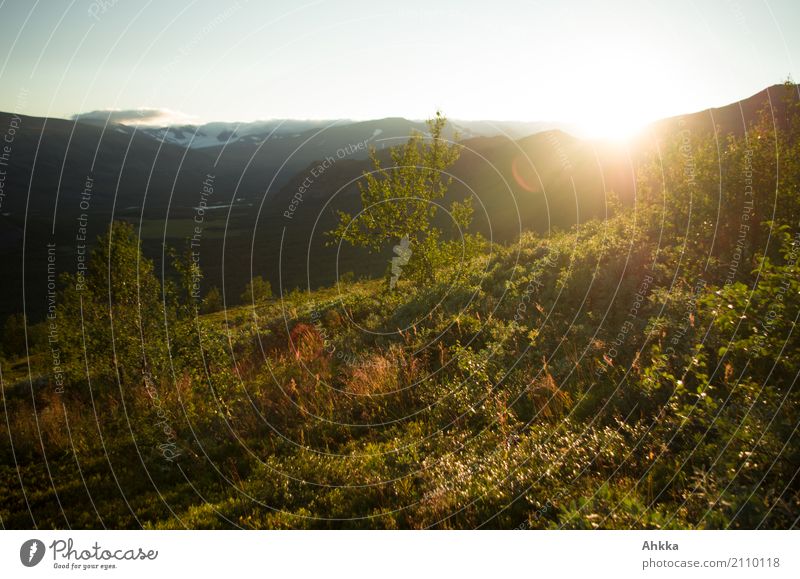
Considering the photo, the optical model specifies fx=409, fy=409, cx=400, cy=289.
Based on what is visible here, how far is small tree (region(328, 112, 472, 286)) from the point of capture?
19.1 m

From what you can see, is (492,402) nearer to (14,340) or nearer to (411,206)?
(411,206)

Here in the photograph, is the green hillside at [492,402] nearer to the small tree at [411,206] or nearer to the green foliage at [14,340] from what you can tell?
the small tree at [411,206]

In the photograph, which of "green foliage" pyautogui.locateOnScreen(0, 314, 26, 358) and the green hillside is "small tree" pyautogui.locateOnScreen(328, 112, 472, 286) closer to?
the green hillside

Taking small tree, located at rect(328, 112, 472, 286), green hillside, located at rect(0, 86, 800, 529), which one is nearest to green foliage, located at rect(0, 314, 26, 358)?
green hillside, located at rect(0, 86, 800, 529)

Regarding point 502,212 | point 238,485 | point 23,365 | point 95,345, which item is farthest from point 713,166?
point 502,212

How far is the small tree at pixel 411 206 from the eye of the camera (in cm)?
1908

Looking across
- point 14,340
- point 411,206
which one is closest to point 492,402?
point 411,206

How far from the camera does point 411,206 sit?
19.8 meters

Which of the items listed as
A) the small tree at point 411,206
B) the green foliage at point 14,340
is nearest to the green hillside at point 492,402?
the small tree at point 411,206

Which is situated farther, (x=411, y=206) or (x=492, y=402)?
(x=411, y=206)

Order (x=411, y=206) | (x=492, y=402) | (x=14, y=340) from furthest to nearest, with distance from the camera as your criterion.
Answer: (x=14, y=340)
(x=411, y=206)
(x=492, y=402)

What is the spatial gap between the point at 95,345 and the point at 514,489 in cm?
1386

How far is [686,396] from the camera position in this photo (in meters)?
7.03

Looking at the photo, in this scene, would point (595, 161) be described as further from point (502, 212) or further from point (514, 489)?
point (514, 489)
